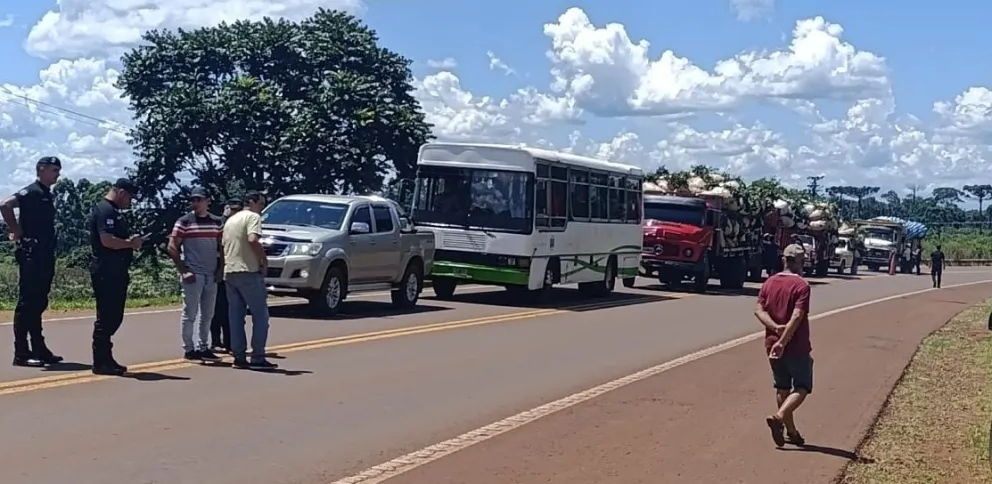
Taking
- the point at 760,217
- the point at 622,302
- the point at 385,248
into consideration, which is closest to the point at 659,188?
the point at 760,217

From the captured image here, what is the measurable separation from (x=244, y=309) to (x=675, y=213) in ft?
76.2

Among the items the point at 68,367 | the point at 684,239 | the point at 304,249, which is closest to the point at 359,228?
the point at 304,249

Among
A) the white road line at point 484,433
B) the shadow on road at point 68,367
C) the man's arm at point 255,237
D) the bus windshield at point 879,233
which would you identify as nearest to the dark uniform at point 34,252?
the shadow on road at point 68,367

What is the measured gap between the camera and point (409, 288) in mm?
21391

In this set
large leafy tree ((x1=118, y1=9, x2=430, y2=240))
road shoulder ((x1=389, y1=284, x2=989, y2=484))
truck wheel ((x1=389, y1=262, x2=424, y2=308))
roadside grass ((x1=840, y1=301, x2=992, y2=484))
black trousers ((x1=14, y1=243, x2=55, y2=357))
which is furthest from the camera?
large leafy tree ((x1=118, y1=9, x2=430, y2=240))

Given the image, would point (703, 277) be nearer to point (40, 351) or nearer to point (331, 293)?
point (331, 293)

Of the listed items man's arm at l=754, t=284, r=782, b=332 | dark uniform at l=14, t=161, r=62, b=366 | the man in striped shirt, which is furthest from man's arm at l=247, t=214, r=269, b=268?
man's arm at l=754, t=284, r=782, b=332

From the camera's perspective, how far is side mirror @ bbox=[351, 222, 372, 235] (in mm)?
19469

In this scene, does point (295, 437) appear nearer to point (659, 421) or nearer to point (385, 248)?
point (659, 421)

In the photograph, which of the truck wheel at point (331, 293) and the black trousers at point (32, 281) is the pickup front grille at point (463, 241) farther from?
the black trousers at point (32, 281)

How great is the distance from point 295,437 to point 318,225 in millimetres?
10148

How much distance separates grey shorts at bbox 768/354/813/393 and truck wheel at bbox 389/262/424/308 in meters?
11.8

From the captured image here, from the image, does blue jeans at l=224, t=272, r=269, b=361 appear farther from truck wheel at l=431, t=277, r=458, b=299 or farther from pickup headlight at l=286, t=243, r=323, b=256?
truck wheel at l=431, t=277, r=458, b=299

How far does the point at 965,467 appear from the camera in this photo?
31.5 feet
